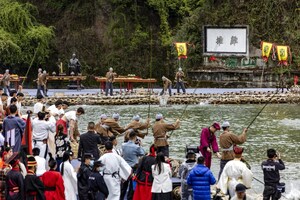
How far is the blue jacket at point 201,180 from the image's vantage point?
1362cm

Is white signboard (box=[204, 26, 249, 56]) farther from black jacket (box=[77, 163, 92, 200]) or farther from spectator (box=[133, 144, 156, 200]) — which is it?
black jacket (box=[77, 163, 92, 200])

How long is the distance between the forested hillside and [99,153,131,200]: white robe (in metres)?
36.8

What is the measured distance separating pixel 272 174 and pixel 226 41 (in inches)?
1466

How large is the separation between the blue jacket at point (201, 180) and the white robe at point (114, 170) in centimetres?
165

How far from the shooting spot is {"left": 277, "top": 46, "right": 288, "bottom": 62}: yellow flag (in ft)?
156

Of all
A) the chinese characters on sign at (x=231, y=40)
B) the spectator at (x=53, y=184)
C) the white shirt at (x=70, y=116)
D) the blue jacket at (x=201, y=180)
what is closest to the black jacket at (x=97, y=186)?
the spectator at (x=53, y=184)

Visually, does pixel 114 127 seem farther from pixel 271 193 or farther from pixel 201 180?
pixel 201 180

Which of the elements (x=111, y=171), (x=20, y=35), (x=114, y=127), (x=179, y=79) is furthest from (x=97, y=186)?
(x=20, y=35)

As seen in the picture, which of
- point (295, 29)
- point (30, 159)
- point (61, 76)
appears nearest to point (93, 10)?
point (61, 76)

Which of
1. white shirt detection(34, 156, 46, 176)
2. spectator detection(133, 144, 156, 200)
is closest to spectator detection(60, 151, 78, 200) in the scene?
white shirt detection(34, 156, 46, 176)

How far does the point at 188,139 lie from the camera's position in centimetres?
2703

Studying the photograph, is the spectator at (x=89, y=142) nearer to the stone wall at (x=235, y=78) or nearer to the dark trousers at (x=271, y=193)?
the dark trousers at (x=271, y=193)

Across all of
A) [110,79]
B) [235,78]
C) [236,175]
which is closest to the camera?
[236,175]

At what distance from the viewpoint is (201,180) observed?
45.0 feet
